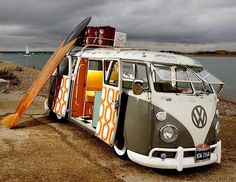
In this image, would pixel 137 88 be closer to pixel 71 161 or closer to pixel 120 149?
pixel 120 149

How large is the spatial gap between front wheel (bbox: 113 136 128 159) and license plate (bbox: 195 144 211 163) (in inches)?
55.9

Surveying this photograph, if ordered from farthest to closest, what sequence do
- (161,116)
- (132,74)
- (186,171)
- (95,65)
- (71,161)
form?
1. (95,65)
2. (132,74)
3. (71,161)
4. (186,171)
5. (161,116)

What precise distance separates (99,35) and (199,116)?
4.39 metres

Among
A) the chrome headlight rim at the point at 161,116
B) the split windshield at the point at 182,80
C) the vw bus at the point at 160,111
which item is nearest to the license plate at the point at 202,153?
the vw bus at the point at 160,111

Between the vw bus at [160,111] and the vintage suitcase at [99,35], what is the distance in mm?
1650

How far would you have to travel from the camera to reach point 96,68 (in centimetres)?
899

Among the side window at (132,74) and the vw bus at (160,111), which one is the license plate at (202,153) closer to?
the vw bus at (160,111)

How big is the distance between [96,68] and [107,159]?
3.11 metres

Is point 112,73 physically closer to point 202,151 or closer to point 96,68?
point 96,68

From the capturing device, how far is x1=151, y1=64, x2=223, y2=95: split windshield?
616 cm

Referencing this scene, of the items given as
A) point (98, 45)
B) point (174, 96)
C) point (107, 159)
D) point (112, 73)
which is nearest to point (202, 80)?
point (174, 96)

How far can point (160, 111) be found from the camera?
18.9ft

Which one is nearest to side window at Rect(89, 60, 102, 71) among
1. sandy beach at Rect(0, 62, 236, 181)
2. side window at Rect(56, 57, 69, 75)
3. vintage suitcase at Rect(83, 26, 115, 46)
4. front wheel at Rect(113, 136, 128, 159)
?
vintage suitcase at Rect(83, 26, 115, 46)

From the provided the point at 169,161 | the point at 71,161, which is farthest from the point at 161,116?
the point at 71,161
